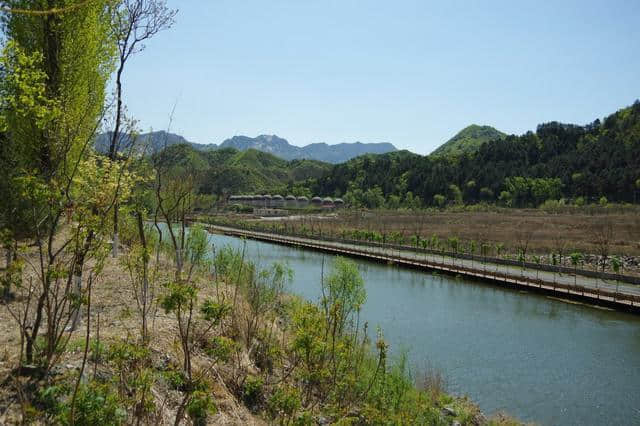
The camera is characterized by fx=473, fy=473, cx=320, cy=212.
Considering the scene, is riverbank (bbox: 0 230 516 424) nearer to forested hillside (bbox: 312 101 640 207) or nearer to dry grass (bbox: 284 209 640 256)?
dry grass (bbox: 284 209 640 256)

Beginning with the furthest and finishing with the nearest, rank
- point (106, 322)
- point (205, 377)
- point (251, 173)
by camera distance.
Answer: point (251, 173), point (106, 322), point (205, 377)

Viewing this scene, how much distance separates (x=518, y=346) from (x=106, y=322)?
11.9 meters

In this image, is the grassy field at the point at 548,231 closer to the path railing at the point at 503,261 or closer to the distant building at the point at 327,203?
the path railing at the point at 503,261

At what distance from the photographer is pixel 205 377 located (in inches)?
260

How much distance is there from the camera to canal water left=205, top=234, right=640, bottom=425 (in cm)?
1059

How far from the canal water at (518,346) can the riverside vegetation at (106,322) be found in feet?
5.88

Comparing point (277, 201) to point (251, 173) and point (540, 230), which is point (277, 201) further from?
point (540, 230)

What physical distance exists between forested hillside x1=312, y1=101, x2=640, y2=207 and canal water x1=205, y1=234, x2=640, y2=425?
52.7 meters

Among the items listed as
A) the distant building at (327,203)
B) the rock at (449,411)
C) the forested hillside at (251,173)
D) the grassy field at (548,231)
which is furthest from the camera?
the forested hillside at (251,173)

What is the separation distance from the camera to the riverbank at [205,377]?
14.9ft

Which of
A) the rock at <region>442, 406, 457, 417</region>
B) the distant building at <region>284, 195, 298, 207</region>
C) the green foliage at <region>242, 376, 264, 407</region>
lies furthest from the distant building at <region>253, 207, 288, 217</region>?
the green foliage at <region>242, 376, 264, 407</region>

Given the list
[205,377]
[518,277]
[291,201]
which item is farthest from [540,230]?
[291,201]

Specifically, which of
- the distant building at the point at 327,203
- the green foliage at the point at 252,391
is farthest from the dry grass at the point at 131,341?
the distant building at the point at 327,203

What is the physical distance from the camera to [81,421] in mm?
3789
